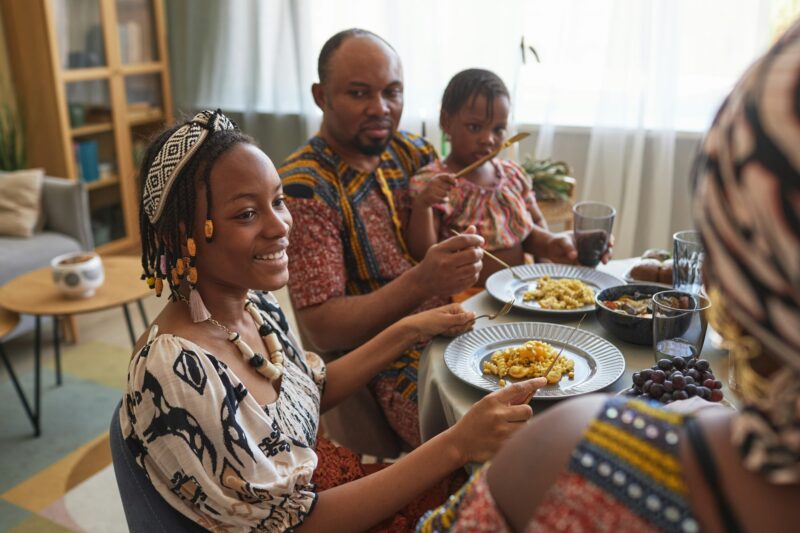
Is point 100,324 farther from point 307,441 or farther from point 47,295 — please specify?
point 307,441

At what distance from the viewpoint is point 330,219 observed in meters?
1.79

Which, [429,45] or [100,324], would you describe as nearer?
[100,324]

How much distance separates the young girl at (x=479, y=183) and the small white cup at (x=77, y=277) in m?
1.49

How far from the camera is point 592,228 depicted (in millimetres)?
1749

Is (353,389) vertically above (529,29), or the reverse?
(529,29)

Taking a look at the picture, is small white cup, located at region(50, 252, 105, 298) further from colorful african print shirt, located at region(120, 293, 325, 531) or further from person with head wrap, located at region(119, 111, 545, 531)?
colorful african print shirt, located at region(120, 293, 325, 531)

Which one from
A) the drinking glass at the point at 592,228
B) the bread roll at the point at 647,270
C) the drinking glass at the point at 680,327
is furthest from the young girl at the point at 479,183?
the drinking glass at the point at 680,327

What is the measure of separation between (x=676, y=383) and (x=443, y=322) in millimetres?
535

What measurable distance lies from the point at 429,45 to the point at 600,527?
12.5ft

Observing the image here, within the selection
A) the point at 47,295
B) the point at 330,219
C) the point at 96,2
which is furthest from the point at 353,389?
Result: the point at 96,2

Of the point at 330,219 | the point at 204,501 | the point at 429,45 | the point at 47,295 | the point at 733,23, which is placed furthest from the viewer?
the point at 429,45

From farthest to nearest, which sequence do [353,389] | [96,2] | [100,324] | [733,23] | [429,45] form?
[96,2]
[429,45]
[100,324]
[733,23]
[353,389]

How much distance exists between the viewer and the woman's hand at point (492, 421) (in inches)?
42.1

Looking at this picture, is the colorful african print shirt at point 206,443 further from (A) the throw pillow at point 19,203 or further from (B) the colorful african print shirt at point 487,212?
(A) the throw pillow at point 19,203
